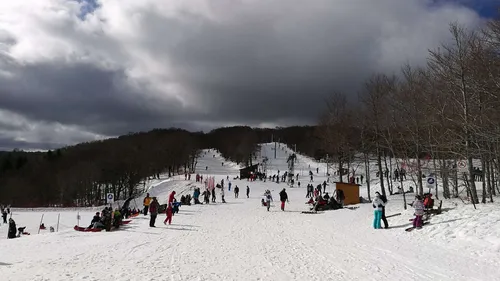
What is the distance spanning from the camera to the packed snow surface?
9.49m

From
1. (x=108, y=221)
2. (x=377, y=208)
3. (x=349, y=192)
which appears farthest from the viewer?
(x=349, y=192)

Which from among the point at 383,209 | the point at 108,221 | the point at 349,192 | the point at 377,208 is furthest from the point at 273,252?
the point at 349,192

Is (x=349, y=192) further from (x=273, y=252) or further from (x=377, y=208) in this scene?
(x=273, y=252)

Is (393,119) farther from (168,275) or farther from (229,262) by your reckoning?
(168,275)

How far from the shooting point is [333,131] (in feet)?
120

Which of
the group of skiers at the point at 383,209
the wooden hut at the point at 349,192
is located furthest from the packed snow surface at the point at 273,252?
the wooden hut at the point at 349,192

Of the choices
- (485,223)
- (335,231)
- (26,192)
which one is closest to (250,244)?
(335,231)

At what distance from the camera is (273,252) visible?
12461 millimetres

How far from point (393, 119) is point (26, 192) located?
90.0 metres

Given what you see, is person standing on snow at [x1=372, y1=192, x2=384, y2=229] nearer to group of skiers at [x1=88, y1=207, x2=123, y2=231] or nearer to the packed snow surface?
the packed snow surface

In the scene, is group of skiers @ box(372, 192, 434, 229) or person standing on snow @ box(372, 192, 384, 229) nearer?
group of skiers @ box(372, 192, 434, 229)

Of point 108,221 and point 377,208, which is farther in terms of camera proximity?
point 108,221

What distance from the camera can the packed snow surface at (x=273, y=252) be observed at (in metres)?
9.49

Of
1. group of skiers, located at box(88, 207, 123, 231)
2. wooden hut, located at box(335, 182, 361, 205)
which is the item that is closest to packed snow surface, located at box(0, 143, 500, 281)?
group of skiers, located at box(88, 207, 123, 231)
